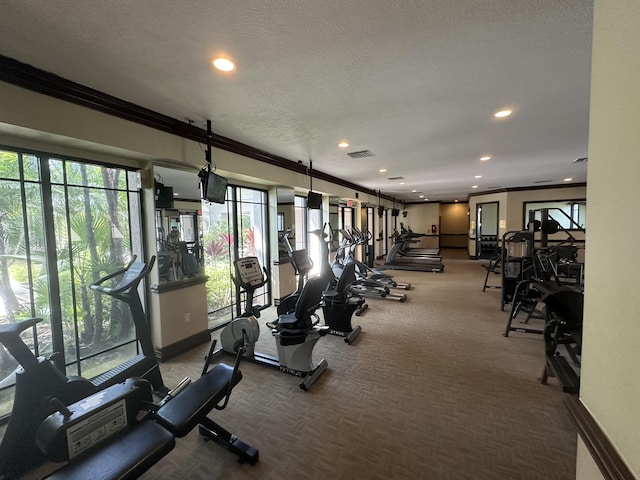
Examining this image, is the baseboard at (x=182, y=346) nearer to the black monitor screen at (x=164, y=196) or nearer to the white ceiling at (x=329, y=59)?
the black monitor screen at (x=164, y=196)

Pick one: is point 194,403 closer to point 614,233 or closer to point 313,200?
point 614,233

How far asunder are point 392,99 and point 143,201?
3009 mm

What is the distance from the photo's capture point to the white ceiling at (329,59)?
1458mm

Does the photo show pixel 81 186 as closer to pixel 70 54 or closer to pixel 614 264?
pixel 70 54

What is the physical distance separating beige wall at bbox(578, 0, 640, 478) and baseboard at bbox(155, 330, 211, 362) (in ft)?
12.0

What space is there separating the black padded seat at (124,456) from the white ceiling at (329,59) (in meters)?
2.38

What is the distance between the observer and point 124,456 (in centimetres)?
144

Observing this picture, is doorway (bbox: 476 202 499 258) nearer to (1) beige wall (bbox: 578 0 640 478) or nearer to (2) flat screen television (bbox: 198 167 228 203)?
(2) flat screen television (bbox: 198 167 228 203)

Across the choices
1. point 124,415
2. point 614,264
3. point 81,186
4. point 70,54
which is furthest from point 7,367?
point 614,264

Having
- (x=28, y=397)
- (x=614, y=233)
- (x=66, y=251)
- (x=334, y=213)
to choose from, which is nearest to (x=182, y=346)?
(x=66, y=251)

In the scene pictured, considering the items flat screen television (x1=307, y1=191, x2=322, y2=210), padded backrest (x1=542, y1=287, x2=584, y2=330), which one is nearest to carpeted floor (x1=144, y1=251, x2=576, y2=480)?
padded backrest (x1=542, y1=287, x2=584, y2=330)

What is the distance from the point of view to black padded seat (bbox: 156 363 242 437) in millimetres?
1636

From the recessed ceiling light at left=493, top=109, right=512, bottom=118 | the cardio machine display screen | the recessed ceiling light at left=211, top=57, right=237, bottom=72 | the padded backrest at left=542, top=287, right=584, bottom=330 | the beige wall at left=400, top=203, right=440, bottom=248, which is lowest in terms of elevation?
the padded backrest at left=542, top=287, right=584, bottom=330

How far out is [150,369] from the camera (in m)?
2.52
